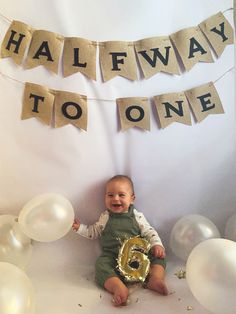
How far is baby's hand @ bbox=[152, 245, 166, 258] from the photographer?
1.44m

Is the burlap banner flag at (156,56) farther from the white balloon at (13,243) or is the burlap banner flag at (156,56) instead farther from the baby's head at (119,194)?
the white balloon at (13,243)

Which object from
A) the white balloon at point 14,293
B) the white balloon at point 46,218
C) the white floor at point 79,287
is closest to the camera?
the white balloon at point 14,293

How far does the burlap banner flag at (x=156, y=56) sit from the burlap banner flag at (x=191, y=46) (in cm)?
3

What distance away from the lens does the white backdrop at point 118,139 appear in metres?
1.46

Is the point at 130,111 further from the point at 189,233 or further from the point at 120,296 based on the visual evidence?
the point at 120,296

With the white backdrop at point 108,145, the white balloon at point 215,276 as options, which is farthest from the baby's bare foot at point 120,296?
the white balloon at point 215,276

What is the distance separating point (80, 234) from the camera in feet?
5.09

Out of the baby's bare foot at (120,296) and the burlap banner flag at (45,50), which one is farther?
the burlap banner flag at (45,50)

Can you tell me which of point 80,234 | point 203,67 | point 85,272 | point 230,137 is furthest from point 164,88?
point 85,272

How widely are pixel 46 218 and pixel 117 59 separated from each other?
0.62 metres

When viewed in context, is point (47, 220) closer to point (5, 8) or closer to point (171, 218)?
point (171, 218)

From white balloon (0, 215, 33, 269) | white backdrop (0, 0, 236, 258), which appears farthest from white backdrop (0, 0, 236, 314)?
white balloon (0, 215, 33, 269)

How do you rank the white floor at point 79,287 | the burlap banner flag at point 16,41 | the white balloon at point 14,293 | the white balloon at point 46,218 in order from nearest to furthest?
the white balloon at point 14,293 → the white floor at point 79,287 → the white balloon at point 46,218 → the burlap banner flag at point 16,41

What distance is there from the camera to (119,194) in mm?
1498
